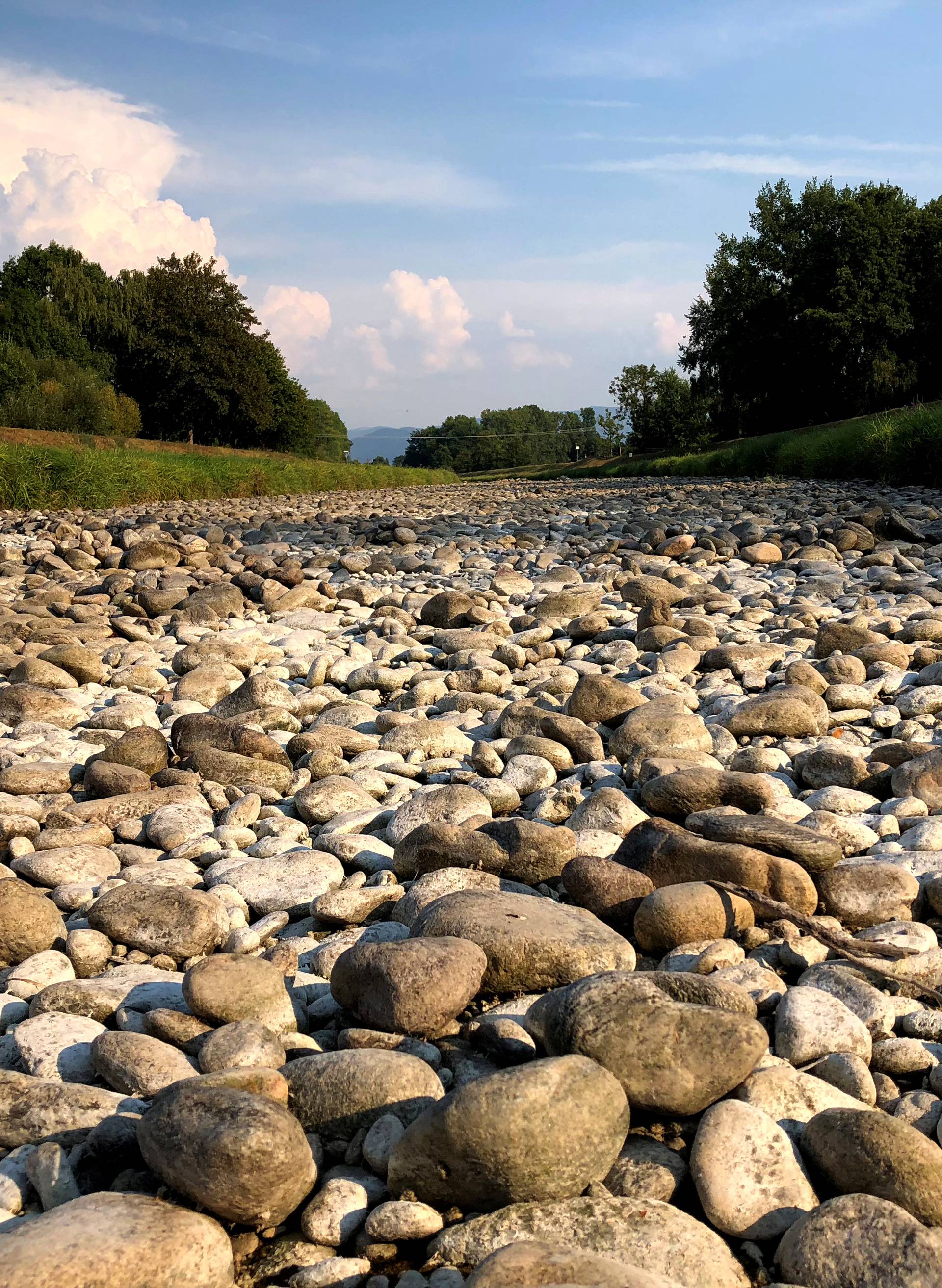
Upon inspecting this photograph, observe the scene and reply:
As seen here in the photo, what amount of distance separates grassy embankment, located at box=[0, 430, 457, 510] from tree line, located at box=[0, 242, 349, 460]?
12.9 m

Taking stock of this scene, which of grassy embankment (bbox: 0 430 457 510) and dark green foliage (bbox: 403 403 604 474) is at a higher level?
dark green foliage (bbox: 403 403 604 474)

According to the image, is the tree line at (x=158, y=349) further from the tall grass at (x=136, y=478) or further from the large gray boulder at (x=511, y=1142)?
the large gray boulder at (x=511, y=1142)

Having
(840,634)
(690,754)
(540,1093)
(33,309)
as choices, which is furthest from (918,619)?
(33,309)

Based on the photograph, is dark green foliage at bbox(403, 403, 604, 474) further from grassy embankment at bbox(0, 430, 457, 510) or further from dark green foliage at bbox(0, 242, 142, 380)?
grassy embankment at bbox(0, 430, 457, 510)

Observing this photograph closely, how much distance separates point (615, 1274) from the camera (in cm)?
107

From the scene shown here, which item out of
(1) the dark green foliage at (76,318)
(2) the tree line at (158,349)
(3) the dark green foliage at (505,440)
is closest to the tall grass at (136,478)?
(2) the tree line at (158,349)

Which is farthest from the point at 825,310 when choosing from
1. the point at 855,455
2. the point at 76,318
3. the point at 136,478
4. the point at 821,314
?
the point at 76,318

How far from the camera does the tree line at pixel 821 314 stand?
116ft

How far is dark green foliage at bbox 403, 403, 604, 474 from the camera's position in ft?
338

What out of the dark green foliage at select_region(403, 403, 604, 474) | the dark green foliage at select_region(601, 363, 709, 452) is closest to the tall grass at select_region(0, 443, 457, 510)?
the dark green foliage at select_region(601, 363, 709, 452)

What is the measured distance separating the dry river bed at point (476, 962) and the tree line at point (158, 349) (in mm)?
30516

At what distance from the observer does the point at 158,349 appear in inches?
1564

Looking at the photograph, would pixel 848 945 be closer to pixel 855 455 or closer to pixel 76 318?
pixel 855 455

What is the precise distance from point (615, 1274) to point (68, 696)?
3.36m
